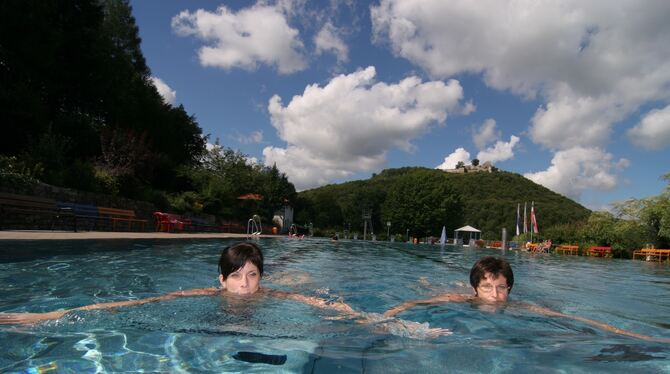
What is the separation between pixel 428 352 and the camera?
2424mm

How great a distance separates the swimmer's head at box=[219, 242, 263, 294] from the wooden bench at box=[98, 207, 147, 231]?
42.5 feet

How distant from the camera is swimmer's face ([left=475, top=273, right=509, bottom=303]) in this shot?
4395 millimetres

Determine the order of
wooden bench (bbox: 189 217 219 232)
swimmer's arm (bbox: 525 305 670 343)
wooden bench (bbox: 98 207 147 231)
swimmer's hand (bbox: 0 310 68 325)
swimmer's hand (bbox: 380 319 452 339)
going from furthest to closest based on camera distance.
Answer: wooden bench (bbox: 189 217 219 232) < wooden bench (bbox: 98 207 147 231) < swimmer's arm (bbox: 525 305 670 343) < swimmer's hand (bbox: 380 319 452 339) < swimmer's hand (bbox: 0 310 68 325)

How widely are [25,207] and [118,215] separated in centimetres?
466

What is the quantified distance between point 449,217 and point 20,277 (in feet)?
192

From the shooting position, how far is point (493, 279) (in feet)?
14.4

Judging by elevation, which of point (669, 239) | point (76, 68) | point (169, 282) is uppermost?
point (76, 68)

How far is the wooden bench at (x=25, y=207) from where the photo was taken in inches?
434

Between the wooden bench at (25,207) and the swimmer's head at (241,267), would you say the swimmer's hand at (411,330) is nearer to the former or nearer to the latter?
the swimmer's head at (241,267)

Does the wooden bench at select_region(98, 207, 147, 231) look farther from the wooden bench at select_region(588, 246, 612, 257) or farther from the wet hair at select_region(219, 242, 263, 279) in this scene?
the wooden bench at select_region(588, 246, 612, 257)

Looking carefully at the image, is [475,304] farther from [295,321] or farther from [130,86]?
[130,86]

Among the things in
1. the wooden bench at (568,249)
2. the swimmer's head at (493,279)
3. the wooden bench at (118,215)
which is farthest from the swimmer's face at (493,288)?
the wooden bench at (568,249)

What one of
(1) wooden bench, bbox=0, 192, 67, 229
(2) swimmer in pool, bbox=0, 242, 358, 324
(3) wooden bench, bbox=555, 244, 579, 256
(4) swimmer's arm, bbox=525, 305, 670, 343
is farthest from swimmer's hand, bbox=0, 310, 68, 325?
(3) wooden bench, bbox=555, 244, 579, 256

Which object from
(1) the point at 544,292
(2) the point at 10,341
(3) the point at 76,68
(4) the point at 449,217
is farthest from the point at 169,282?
(4) the point at 449,217
